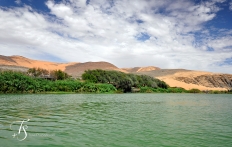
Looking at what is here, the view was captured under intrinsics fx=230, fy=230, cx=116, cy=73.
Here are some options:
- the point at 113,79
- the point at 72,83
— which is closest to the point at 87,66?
the point at 113,79

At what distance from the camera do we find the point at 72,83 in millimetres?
44562

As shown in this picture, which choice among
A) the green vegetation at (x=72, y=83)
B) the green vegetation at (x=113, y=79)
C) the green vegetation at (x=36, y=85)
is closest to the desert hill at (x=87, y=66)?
the green vegetation at (x=72, y=83)

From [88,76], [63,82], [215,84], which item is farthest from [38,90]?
[215,84]

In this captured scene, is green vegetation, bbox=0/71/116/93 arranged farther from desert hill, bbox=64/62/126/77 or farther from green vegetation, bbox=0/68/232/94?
desert hill, bbox=64/62/126/77

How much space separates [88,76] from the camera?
52.1 m

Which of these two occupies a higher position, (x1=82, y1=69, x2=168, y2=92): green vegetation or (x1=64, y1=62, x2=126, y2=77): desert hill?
(x1=64, y1=62, x2=126, y2=77): desert hill

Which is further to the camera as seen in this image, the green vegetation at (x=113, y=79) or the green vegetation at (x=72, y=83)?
the green vegetation at (x=113, y=79)

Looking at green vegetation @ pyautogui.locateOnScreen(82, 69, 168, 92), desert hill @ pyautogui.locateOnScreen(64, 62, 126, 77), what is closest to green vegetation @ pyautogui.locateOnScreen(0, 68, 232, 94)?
green vegetation @ pyautogui.locateOnScreen(82, 69, 168, 92)

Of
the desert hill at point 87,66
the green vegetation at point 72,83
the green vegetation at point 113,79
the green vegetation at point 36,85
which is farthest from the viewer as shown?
the desert hill at point 87,66

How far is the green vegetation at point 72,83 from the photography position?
36.8 m

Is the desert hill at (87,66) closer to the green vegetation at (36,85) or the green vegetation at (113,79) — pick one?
the green vegetation at (113,79)

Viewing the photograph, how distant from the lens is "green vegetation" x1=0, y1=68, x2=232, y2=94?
36800mm

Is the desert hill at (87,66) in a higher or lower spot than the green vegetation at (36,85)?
higher

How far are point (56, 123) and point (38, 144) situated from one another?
328 centimetres
